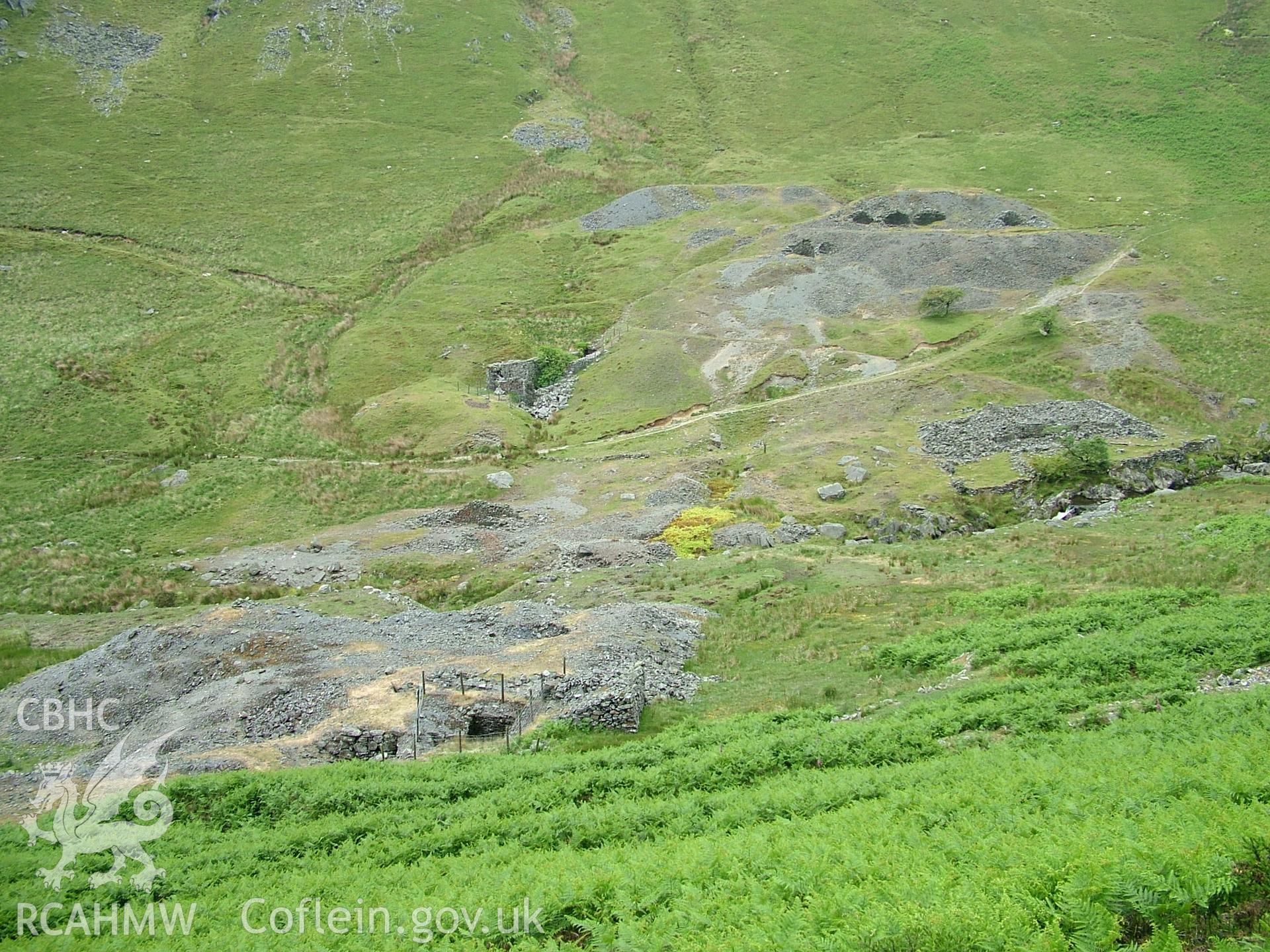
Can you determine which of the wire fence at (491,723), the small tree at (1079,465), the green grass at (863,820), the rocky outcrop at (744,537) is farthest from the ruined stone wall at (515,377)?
the green grass at (863,820)

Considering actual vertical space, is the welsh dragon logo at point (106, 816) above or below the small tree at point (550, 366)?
above

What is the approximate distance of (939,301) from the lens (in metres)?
72.6

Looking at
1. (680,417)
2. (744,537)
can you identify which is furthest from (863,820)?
(680,417)

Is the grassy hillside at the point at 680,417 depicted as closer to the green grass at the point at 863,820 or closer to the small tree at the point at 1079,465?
the green grass at the point at 863,820

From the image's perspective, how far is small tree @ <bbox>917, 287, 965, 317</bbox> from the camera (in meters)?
72.6

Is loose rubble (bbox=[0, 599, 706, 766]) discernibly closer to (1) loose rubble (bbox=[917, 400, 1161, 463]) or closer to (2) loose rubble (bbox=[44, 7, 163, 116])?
(1) loose rubble (bbox=[917, 400, 1161, 463])

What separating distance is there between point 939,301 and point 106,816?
72.3m

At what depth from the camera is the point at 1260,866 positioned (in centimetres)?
909

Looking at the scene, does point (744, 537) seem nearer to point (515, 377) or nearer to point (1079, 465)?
point (1079, 465)

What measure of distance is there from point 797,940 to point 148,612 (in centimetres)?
4240

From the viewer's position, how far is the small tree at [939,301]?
2859 inches

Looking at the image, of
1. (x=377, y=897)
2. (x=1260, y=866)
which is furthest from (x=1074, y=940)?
(x=377, y=897)

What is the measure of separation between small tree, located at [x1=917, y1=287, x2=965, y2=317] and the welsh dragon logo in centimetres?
6907

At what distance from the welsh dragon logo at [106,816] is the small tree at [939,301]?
69069 millimetres
